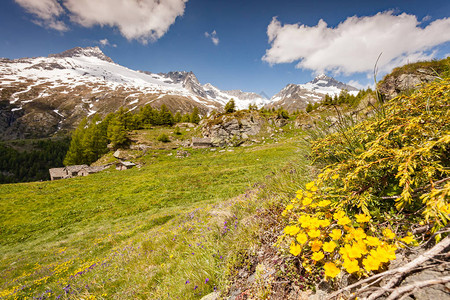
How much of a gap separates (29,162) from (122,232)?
145362 millimetres

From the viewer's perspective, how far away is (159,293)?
3432 mm

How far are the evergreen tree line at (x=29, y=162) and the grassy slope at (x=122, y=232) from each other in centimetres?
11038

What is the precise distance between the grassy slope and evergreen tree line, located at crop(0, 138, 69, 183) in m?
110

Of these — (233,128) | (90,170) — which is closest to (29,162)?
(90,170)

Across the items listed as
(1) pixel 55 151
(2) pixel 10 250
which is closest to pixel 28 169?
(1) pixel 55 151

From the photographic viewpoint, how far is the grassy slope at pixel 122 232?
4.05 metres

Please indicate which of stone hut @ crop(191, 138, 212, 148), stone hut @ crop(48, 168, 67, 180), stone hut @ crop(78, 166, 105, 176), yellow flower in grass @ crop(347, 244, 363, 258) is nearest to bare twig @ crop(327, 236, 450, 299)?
yellow flower in grass @ crop(347, 244, 363, 258)

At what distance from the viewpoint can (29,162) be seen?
106500 mm

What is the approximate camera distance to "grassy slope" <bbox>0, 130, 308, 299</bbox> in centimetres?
405

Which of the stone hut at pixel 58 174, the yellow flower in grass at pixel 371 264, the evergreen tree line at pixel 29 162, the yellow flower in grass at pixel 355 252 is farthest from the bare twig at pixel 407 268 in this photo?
the evergreen tree line at pixel 29 162

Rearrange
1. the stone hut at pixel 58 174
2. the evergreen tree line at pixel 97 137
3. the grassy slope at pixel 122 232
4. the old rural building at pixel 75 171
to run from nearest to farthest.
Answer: the grassy slope at pixel 122 232, the old rural building at pixel 75 171, the stone hut at pixel 58 174, the evergreen tree line at pixel 97 137

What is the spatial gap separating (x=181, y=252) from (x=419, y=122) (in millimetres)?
5214

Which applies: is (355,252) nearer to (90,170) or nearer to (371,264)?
(371,264)

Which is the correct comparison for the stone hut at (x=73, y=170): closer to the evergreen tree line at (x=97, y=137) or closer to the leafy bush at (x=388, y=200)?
the evergreen tree line at (x=97, y=137)
